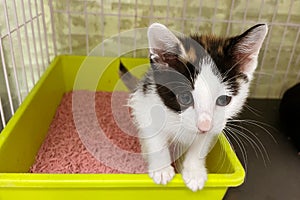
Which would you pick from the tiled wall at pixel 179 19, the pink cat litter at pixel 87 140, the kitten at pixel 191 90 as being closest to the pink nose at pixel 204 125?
the kitten at pixel 191 90

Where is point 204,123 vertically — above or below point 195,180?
above

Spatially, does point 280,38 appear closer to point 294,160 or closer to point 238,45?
point 294,160

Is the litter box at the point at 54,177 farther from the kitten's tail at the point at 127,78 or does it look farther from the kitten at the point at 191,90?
the kitten's tail at the point at 127,78

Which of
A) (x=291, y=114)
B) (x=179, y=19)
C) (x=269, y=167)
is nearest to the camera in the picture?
(x=269, y=167)

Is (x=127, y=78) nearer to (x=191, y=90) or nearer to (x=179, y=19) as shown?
(x=179, y=19)

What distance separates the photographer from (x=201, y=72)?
2.35 ft

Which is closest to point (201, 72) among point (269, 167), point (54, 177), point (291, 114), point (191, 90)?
point (191, 90)

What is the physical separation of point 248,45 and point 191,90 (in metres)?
0.20

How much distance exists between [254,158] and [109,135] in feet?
1.94

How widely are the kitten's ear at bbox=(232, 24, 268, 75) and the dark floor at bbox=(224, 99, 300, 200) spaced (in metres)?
0.44

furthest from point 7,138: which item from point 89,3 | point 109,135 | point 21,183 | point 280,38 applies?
point 280,38

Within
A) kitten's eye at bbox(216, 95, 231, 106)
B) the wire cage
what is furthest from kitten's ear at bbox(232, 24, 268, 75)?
the wire cage

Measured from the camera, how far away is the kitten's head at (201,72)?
2.27ft

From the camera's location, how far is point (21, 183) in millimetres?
673
